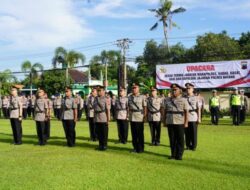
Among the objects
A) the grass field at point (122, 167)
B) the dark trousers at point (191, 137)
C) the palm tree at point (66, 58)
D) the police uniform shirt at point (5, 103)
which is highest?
the palm tree at point (66, 58)

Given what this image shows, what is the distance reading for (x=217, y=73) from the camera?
25.9 meters

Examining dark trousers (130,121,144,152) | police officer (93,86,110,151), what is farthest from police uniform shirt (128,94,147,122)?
police officer (93,86,110,151)

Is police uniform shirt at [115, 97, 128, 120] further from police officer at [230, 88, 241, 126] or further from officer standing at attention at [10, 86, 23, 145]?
police officer at [230, 88, 241, 126]

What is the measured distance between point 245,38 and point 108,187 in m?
52.6

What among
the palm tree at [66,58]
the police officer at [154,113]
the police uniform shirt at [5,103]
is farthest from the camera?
the palm tree at [66,58]

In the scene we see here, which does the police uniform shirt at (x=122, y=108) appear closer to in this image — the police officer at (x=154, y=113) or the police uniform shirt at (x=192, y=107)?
the police officer at (x=154, y=113)

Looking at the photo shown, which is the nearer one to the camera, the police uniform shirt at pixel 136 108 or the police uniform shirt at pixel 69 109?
the police uniform shirt at pixel 136 108

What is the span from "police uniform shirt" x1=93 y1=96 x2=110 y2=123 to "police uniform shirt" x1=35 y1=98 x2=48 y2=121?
7.76ft

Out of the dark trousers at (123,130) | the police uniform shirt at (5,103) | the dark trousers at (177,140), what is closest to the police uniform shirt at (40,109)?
the dark trousers at (123,130)

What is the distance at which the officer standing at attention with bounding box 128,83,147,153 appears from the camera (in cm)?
1155

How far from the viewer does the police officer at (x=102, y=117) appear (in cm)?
1213

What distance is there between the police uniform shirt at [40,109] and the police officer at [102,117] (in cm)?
231

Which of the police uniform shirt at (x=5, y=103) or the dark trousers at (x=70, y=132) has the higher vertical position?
the police uniform shirt at (x=5, y=103)

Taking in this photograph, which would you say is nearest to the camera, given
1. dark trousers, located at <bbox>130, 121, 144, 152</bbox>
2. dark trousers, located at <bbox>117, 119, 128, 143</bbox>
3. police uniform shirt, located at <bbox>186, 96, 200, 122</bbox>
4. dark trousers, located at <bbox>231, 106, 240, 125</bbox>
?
dark trousers, located at <bbox>130, 121, 144, 152</bbox>
